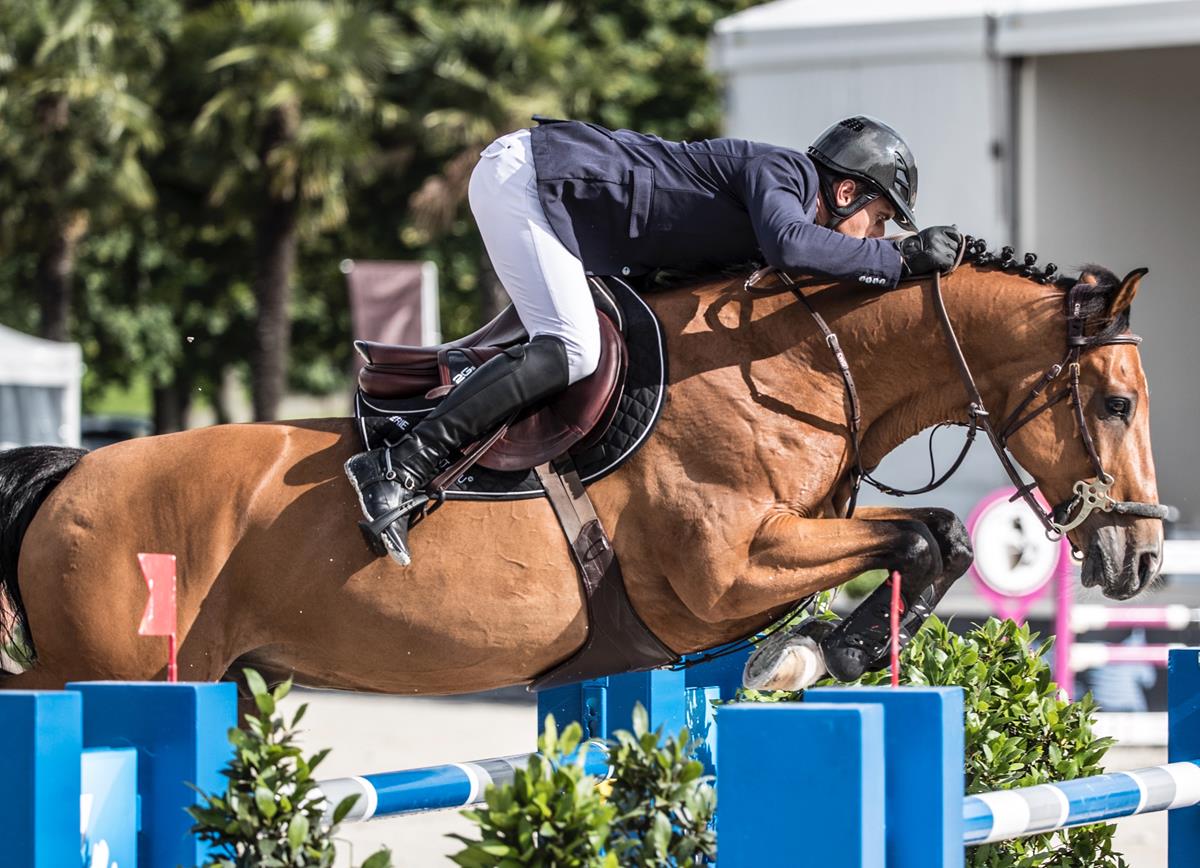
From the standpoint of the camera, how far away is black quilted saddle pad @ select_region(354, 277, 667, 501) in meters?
3.54

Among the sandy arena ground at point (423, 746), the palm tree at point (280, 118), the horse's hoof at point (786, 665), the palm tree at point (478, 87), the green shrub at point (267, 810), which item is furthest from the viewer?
the palm tree at point (478, 87)

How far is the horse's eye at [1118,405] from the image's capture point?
3.51 meters

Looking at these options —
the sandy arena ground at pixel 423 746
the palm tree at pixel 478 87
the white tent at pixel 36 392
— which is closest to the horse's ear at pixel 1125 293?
the sandy arena ground at pixel 423 746

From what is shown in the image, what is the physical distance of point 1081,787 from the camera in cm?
328

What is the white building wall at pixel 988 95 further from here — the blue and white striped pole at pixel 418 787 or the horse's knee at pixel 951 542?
the blue and white striped pole at pixel 418 787

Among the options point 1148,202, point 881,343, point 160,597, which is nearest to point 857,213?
point 881,343

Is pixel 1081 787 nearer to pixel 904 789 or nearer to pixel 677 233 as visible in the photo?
pixel 904 789

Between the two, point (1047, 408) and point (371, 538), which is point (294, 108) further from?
point (1047, 408)

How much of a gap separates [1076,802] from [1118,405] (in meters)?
0.87

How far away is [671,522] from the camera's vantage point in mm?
3473

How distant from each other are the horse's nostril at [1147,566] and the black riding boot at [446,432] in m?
1.31

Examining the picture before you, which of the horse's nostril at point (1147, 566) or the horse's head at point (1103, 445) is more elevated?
the horse's head at point (1103, 445)

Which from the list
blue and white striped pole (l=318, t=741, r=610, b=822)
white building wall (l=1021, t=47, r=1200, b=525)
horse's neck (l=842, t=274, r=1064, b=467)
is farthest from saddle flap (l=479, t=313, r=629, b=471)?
white building wall (l=1021, t=47, r=1200, b=525)

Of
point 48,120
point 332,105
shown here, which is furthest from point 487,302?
point 48,120
